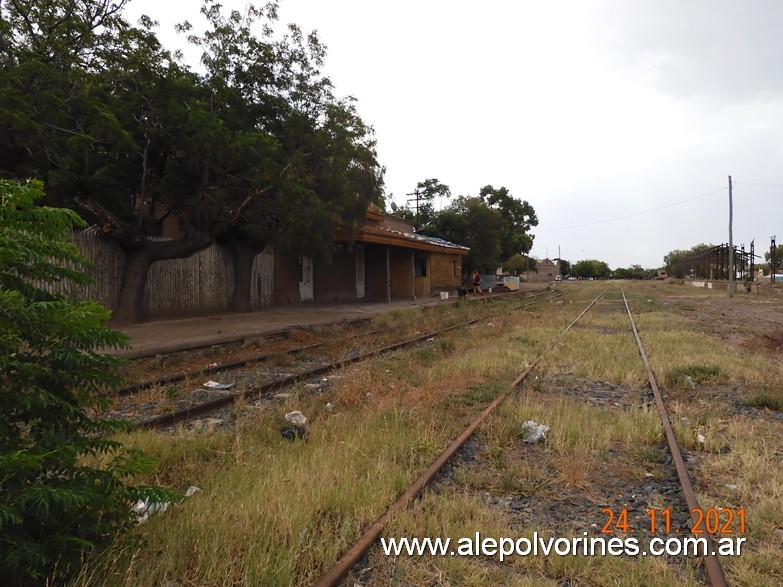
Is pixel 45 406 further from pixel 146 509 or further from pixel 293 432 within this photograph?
pixel 293 432

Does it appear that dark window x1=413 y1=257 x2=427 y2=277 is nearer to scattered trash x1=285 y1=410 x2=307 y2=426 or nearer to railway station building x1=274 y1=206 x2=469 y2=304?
railway station building x1=274 y1=206 x2=469 y2=304

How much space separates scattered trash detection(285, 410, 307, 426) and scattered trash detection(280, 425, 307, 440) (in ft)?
0.80

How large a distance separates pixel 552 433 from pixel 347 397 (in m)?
2.63

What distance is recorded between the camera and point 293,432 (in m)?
4.82

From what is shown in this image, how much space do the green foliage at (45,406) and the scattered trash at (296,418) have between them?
8.98 feet

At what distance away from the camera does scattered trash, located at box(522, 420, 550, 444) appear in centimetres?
486

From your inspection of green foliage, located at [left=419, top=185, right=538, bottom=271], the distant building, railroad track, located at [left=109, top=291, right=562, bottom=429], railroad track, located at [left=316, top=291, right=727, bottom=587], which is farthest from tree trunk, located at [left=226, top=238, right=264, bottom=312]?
the distant building

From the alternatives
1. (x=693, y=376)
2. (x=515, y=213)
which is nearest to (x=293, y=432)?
(x=693, y=376)

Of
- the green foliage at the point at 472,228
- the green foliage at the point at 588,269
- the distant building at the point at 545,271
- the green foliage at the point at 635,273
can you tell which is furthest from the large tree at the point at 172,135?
the green foliage at the point at 635,273

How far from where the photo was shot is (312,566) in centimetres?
264

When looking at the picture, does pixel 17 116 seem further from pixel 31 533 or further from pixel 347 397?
pixel 31 533

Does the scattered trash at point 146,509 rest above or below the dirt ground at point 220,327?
below

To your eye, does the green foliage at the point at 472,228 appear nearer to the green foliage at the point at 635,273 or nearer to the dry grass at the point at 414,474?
the dry grass at the point at 414,474

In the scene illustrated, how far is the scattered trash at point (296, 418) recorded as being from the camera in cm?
527
